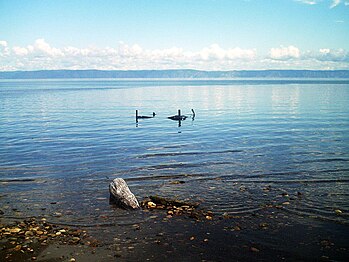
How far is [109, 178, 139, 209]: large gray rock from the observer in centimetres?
1528

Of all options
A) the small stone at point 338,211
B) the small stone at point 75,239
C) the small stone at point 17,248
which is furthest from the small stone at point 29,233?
the small stone at point 338,211

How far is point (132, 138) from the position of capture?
121 feet

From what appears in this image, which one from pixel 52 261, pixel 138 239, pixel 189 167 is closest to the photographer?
pixel 52 261

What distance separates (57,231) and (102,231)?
168 cm

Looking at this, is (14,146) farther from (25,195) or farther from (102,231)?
(102,231)

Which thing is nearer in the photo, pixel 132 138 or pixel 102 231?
pixel 102 231

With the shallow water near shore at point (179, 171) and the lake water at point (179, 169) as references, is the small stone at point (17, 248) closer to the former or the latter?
the shallow water near shore at point (179, 171)

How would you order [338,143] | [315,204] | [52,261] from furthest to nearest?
[338,143]
[315,204]
[52,261]

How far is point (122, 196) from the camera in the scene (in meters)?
15.4

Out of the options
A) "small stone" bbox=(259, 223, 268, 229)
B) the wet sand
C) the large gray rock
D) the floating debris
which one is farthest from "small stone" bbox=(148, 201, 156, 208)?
"small stone" bbox=(259, 223, 268, 229)

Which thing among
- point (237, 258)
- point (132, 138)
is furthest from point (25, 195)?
point (132, 138)

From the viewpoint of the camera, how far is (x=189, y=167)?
23.0m

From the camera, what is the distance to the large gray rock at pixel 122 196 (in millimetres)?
15281

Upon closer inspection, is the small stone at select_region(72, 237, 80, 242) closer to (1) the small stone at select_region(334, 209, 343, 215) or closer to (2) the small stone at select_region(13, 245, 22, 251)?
(2) the small stone at select_region(13, 245, 22, 251)
